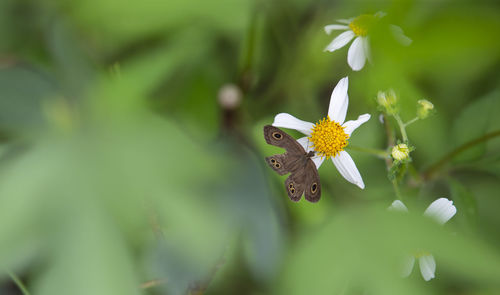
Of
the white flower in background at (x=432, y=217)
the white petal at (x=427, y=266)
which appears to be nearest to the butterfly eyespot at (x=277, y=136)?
the white flower in background at (x=432, y=217)

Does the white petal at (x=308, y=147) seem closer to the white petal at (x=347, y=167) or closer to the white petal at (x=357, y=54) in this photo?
the white petal at (x=347, y=167)

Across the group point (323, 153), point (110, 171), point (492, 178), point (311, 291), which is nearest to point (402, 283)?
point (311, 291)

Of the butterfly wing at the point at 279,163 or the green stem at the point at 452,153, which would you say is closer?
the butterfly wing at the point at 279,163

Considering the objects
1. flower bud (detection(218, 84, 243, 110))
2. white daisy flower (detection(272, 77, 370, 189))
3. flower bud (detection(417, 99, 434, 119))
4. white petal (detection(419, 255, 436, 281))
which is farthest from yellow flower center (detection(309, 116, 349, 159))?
flower bud (detection(218, 84, 243, 110))

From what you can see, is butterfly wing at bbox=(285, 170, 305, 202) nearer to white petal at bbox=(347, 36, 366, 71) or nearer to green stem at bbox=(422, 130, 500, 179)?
white petal at bbox=(347, 36, 366, 71)

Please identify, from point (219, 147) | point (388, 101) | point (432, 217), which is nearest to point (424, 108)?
point (388, 101)
